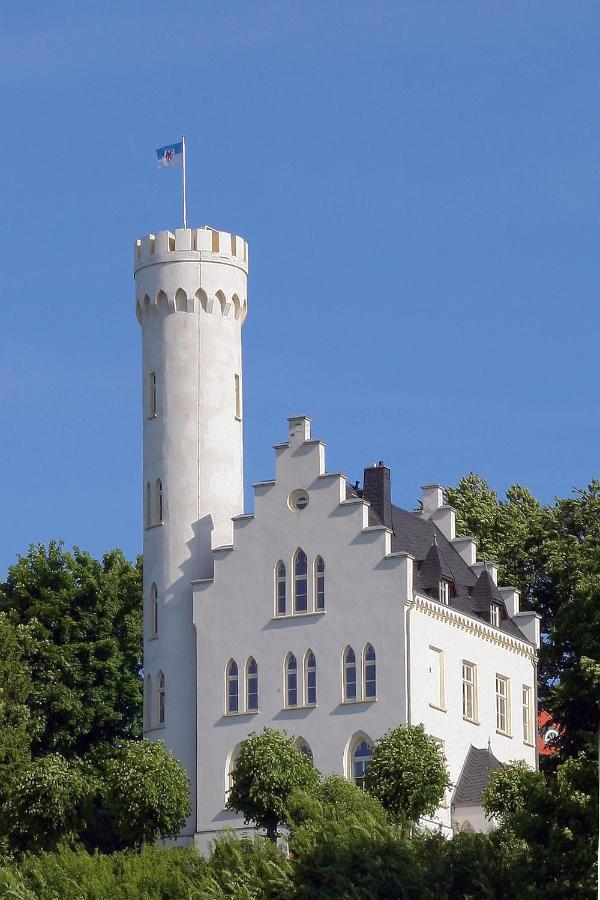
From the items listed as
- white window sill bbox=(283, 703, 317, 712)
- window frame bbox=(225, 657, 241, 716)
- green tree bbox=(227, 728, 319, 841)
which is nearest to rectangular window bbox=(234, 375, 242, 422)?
window frame bbox=(225, 657, 241, 716)

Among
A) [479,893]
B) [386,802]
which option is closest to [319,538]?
[386,802]

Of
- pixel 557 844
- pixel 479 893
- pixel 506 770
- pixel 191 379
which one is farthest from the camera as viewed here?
pixel 191 379

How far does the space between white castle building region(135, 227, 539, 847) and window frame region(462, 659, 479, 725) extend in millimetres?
70

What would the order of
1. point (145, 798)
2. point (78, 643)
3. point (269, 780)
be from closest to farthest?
point (269, 780), point (145, 798), point (78, 643)

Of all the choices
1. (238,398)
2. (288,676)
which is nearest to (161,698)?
(288,676)

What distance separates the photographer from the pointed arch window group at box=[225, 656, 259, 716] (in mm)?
82375

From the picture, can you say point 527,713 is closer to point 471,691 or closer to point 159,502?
point 471,691

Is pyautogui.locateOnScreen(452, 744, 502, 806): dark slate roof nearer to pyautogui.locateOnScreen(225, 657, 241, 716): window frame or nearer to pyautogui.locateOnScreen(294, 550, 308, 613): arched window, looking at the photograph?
pyautogui.locateOnScreen(294, 550, 308, 613): arched window

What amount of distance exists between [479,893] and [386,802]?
12.1 m

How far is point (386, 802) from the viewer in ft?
242

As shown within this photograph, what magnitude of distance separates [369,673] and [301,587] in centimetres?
408

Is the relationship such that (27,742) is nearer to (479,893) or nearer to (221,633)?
(221,633)

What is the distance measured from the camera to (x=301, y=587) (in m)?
82.5

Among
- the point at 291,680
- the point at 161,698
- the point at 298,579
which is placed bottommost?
the point at 161,698
